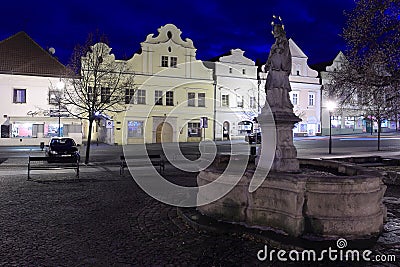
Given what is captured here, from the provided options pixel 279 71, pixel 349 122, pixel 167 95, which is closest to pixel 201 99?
pixel 167 95

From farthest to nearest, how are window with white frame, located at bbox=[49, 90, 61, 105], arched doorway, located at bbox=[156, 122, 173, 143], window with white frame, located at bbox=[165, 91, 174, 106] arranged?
window with white frame, located at bbox=[165, 91, 174, 106] → arched doorway, located at bbox=[156, 122, 173, 143] → window with white frame, located at bbox=[49, 90, 61, 105]

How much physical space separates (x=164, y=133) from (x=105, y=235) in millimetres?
33675

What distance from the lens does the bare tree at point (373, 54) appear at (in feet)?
41.9

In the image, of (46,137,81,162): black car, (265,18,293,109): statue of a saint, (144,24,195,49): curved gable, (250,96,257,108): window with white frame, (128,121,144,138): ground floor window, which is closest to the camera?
(265,18,293,109): statue of a saint

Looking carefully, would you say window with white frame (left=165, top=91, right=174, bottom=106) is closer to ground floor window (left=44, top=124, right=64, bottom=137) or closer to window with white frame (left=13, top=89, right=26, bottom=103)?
ground floor window (left=44, top=124, right=64, bottom=137)

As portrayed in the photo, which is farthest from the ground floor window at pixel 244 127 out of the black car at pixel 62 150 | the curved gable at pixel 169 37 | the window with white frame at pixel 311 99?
the black car at pixel 62 150

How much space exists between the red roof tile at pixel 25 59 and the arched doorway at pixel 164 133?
38.5ft

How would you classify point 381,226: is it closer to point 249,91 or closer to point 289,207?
point 289,207

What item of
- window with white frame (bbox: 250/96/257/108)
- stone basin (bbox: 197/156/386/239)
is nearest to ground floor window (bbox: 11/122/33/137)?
window with white frame (bbox: 250/96/257/108)

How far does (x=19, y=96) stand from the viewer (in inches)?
1303

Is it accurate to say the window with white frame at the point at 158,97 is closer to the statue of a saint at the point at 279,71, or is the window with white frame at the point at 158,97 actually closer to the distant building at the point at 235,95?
the distant building at the point at 235,95

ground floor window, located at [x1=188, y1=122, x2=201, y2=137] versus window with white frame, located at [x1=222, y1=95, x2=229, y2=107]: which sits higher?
window with white frame, located at [x1=222, y1=95, x2=229, y2=107]

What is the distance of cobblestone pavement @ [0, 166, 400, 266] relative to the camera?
5137 mm
